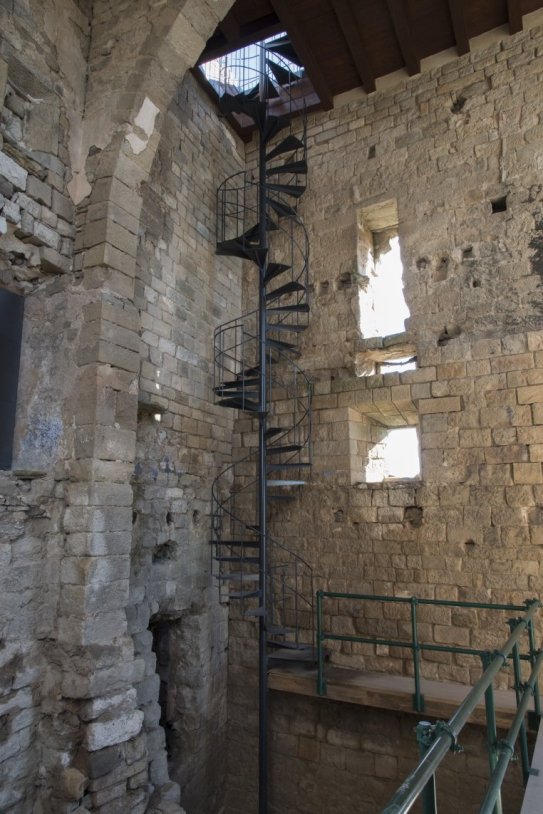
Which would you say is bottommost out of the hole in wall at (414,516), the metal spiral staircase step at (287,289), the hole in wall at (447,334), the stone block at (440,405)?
the hole in wall at (414,516)

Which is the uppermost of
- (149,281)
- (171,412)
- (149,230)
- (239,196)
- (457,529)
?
(239,196)

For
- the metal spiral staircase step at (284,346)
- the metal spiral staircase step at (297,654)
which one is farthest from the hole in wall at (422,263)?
the metal spiral staircase step at (297,654)

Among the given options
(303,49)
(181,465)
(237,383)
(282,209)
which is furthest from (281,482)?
(303,49)

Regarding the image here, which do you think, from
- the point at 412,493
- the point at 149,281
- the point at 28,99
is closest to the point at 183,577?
the point at 412,493

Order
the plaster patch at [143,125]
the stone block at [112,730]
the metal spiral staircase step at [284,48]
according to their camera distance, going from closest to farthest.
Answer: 1. the stone block at [112,730]
2. the plaster patch at [143,125]
3. the metal spiral staircase step at [284,48]

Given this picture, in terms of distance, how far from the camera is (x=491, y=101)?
5.74 meters

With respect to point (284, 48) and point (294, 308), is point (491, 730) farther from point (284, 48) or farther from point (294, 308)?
point (284, 48)

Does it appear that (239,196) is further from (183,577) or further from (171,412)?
(183,577)

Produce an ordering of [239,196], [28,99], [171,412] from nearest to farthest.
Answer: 1. [28,99]
2. [171,412]
3. [239,196]

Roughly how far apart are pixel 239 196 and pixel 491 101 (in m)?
3.01

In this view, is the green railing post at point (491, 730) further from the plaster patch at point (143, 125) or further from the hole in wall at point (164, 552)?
the plaster patch at point (143, 125)

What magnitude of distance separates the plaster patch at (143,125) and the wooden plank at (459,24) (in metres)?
3.31

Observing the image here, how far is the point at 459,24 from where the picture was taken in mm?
5723

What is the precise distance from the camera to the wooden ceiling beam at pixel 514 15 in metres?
5.49
